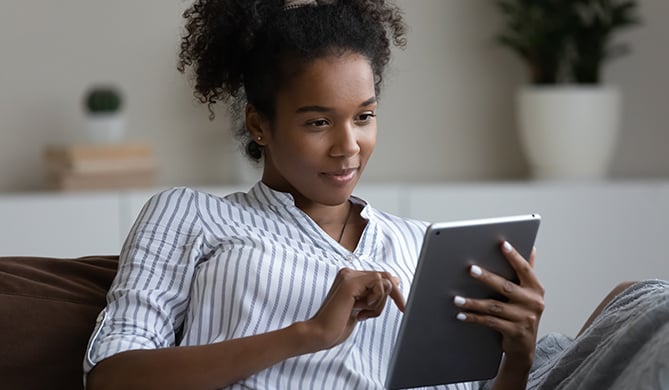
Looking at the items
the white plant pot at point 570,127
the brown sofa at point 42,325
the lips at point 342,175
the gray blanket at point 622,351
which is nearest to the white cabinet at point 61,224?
the white plant pot at point 570,127

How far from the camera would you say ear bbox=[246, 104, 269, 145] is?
1720mm

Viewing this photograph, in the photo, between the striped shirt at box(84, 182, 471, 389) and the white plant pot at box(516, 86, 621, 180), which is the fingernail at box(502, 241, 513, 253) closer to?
the striped shirt at box(84, 182, 471, 389)

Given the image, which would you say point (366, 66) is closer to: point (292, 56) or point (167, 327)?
point (292, 56)

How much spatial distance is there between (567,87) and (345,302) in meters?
2.25

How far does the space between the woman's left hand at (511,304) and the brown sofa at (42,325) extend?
23.3 inches

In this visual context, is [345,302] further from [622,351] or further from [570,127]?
[570,127]

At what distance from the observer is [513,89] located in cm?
379

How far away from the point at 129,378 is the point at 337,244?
1.29 ft

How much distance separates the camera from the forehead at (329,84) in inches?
64.0

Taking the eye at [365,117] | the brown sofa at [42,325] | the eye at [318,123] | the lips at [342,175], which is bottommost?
the brown sofa at [42,325]

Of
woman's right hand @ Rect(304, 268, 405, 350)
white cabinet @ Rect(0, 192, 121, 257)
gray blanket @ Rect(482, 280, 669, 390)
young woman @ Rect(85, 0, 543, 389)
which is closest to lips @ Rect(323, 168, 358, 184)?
young woman @ Rect(85, 0, 543, 389)

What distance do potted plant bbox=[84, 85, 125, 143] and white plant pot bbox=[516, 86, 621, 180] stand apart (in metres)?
1.26

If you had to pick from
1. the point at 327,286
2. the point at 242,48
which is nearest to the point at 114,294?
the point at 327,286

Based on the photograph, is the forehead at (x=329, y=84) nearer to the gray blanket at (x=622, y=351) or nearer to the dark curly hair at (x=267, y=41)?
the dark curly hair at (x=267, y=41)
